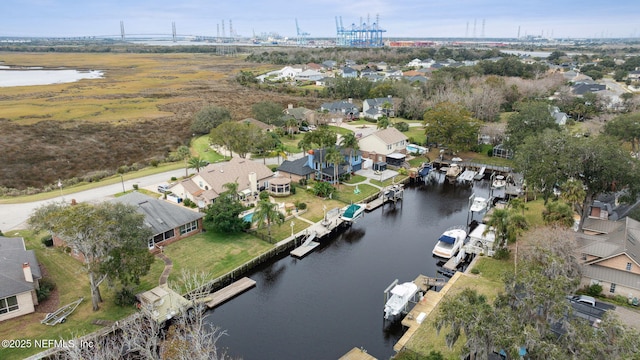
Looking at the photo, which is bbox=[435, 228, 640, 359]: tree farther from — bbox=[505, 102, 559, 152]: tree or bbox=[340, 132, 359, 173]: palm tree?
bbox=[505, 102, 559, 152]: tree

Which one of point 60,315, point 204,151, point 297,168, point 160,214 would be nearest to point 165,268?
point 160,214

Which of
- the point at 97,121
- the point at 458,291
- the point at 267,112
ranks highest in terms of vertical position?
the point at 267,112

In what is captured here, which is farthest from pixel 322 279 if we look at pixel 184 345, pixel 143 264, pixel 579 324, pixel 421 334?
pixel 579 324

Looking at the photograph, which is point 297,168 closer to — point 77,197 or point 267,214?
point 267,214

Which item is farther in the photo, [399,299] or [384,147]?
[384,147]

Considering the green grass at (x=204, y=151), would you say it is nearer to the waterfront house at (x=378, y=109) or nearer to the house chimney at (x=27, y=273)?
the house chimney at (x=27, y=273)

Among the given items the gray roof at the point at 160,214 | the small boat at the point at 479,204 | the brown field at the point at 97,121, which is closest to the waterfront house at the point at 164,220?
the gray roof at the point at 160,214

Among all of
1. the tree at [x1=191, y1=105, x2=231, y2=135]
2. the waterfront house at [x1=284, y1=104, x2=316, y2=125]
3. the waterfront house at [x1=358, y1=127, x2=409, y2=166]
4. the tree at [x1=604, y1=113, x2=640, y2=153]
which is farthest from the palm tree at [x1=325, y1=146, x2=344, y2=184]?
the tree at [x1=604, y1=113, x2=640, y2=153]

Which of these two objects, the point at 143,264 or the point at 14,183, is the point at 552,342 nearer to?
the point at 143,264
